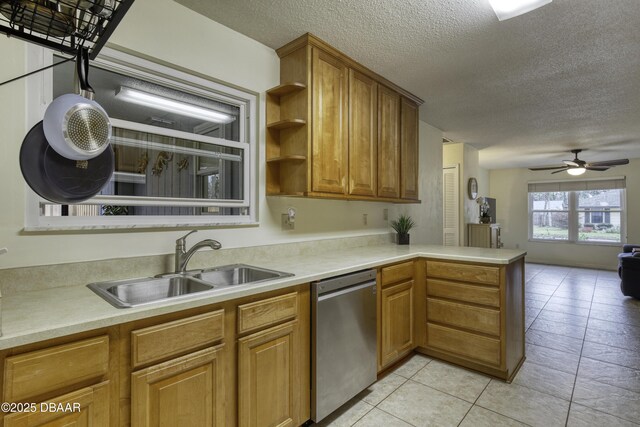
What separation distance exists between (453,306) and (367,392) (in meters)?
0.95

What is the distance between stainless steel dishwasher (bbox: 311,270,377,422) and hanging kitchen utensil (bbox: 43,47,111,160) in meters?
1.19

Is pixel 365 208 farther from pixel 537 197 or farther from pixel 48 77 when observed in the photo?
pixel 537 197

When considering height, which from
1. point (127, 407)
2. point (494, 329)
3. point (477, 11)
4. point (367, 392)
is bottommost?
point (367, 392)

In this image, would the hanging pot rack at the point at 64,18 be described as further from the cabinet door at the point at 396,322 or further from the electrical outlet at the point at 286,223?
the cabinet door at the point at 396,322

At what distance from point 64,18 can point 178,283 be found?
1212 millimetres

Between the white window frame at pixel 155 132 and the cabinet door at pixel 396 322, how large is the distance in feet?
3.73

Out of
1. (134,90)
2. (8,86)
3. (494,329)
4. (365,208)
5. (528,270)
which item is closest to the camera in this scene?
(8,86)

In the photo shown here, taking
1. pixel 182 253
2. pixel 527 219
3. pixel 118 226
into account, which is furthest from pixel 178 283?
pixel 527 219

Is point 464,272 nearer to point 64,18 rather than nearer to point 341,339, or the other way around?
point 341,339

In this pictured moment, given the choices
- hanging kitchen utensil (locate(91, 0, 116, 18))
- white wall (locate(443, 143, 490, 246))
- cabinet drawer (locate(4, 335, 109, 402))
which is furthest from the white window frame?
white wall (locate(443, 143, 490, 246))

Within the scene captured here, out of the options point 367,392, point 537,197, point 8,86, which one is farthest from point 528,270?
point 8,86

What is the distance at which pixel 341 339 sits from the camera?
188 centimetres

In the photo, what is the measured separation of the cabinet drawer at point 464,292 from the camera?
2.32 metres

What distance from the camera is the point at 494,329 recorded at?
7.62 ft
